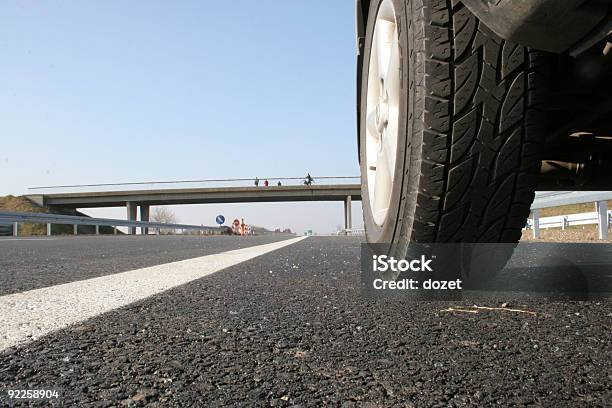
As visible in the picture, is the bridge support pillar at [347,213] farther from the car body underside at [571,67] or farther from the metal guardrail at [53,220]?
the car body underside at [571,67]

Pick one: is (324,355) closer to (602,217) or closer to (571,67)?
(571,67)

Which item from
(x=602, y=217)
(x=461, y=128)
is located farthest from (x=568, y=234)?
(x=461, y=128)

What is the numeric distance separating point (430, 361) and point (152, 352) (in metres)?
0.61

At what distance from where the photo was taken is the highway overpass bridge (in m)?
43.3

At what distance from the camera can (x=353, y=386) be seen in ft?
2.93

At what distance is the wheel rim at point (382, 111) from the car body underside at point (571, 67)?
0.37m

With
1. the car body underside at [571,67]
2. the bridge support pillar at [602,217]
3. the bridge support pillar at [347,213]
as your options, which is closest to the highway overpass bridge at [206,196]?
the bridge support pillar at [347,213]

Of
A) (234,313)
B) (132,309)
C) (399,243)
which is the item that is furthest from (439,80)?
(132,309)

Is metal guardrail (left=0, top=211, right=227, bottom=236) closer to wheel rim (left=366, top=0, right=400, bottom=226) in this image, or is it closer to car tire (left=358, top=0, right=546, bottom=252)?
wheel rim (left=366, top=0, right=400, bottom=226)

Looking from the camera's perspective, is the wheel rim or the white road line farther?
the wheel rim

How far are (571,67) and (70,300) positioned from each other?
191cm

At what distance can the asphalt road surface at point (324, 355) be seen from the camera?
0.85 m

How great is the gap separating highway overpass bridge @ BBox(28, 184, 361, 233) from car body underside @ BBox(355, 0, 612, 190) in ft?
133

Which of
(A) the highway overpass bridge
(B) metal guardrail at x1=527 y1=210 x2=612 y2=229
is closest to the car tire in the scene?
(B) metal guardrail at x1=527 y1=210 x2=612 y2=229
